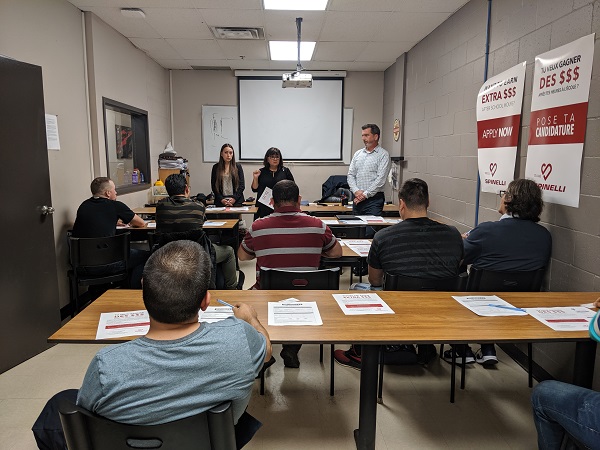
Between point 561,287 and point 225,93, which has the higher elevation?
point 225,93

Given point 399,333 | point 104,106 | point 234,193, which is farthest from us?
point 234,193

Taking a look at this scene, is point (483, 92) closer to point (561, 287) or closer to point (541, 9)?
point (541, 9)

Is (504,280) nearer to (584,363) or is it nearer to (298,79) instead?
(584,363)

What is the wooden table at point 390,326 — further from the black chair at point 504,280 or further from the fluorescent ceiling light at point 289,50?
the fluorescent ceiling light at point 289,50

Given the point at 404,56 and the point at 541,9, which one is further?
the point at 404,56

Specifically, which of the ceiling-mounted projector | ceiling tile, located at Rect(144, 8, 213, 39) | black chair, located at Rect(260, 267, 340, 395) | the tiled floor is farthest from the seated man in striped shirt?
the ceiling-mounted projector

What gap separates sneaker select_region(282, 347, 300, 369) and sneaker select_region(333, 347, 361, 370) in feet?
0.85

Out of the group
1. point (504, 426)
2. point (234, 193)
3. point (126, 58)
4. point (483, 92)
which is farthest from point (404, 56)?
point (504, 426)

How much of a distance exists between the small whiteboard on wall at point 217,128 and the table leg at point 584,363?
19.8ft

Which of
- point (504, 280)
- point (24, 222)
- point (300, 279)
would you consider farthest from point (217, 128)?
point (504, 280)

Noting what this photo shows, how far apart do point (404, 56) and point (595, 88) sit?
3886 millimetres

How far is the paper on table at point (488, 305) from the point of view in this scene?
1.82 metres

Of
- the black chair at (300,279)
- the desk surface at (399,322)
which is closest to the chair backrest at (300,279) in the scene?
the black chair at (300,279)

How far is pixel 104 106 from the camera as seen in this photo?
4449 millimetres
